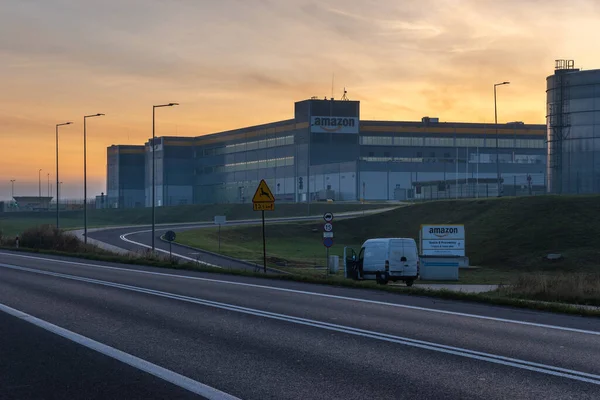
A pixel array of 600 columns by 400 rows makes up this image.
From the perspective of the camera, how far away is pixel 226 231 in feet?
259

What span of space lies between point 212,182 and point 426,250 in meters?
112

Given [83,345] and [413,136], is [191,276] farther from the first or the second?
[413,136]

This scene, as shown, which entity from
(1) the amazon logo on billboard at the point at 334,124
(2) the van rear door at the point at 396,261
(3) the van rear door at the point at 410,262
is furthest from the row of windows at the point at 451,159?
(2) the van rear door at the point at 396,261

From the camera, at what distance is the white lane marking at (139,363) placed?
27.3 feet

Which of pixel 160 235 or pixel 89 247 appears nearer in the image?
pixel 89 247

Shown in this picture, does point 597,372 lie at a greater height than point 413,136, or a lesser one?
lesser

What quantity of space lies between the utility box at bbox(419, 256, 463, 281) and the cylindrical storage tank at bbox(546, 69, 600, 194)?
4732 cm

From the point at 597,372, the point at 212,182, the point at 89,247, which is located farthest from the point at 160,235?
the point at 212,182

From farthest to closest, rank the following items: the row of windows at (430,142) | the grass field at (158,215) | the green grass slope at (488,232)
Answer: the row of windows at (430,142)
the grass field at (158,215)
the green grass slope at (488,232)

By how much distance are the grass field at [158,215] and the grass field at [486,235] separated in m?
24.0

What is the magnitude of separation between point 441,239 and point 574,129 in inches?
1749

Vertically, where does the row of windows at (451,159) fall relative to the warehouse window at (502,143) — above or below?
below

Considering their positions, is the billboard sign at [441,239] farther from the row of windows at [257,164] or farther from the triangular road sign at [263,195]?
the row of windows at [257,164]

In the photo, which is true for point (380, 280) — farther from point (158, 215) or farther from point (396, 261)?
point (158, 215)
